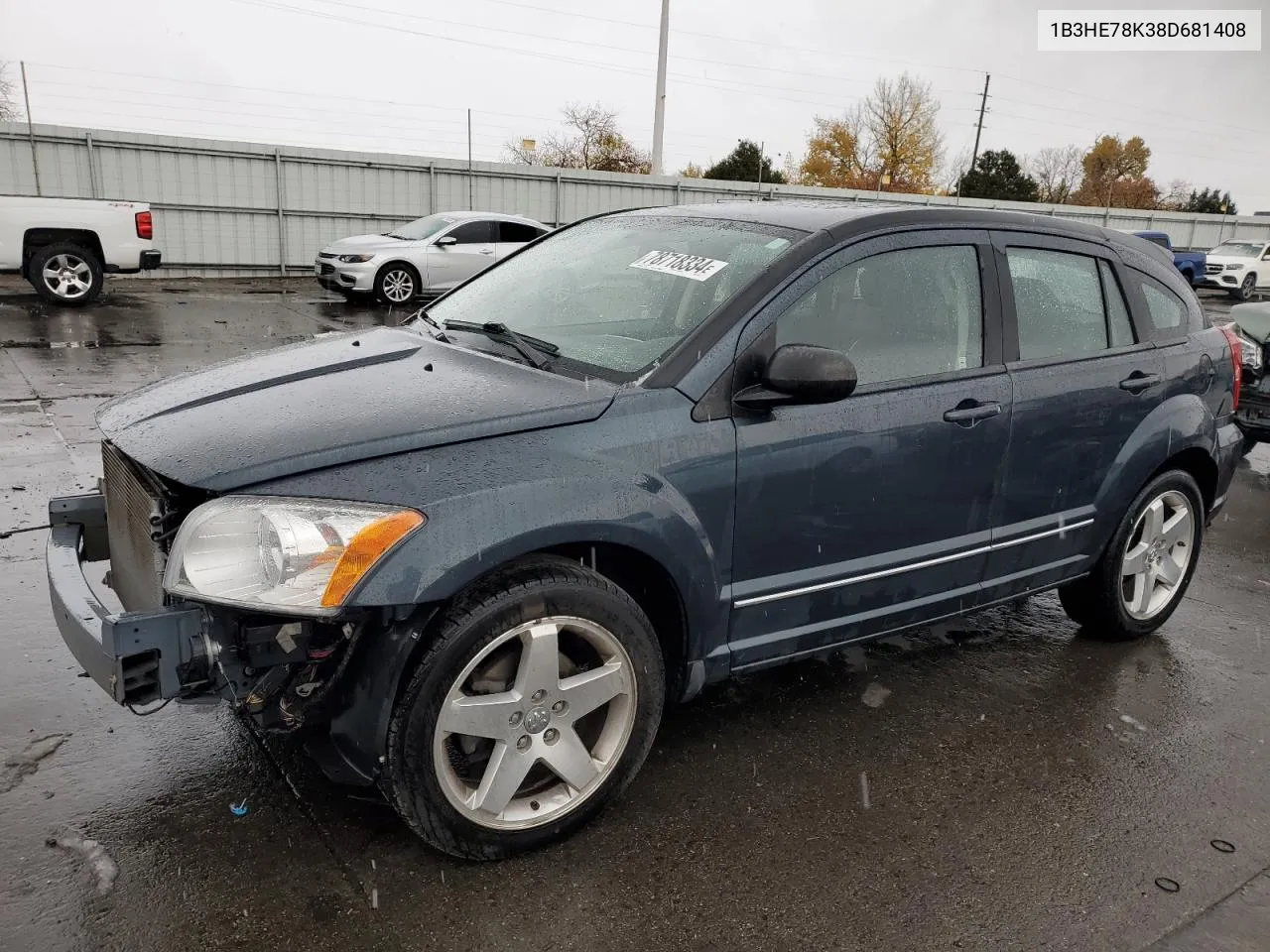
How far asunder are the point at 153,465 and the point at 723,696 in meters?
2.08

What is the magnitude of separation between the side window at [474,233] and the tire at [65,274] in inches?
200

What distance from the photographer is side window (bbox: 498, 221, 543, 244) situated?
621 inches

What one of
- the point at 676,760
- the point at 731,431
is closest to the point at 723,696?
the point at 676,760

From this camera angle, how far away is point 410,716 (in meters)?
2.35

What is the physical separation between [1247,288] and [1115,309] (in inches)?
1126

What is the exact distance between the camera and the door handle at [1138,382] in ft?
12.4

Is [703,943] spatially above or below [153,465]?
below

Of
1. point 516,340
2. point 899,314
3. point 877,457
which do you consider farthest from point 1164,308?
point 516,340

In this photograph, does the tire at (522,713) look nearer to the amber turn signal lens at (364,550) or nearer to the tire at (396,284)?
the amber turn signal lens at (364,550)

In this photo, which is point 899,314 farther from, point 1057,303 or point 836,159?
point 836,159

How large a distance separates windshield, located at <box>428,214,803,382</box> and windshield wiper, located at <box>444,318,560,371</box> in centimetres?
4

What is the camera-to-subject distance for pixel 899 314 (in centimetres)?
323

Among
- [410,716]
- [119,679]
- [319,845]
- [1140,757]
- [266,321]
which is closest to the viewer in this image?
[119,679]

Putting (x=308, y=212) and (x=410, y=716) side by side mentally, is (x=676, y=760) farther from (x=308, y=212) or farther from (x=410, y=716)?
(x=308, y=212)
